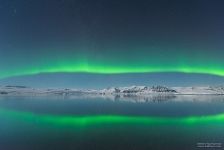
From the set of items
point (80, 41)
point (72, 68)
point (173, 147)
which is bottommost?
point (173, 147)

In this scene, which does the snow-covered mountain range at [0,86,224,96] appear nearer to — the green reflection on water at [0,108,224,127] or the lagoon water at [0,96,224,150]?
the lagoon water at [0,96,224,150]

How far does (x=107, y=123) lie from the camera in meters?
4.61

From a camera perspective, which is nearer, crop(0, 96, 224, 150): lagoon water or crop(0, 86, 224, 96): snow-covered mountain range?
crop(0, 96, 224, 150): lagoon water

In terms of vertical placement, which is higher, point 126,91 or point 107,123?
point 126,91

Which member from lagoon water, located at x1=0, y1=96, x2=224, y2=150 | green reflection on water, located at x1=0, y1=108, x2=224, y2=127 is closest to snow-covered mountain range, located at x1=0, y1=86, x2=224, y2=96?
lagoon water, located at x1=0, y1=96, x2=224, y2=150

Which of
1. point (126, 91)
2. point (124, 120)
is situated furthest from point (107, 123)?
A: point (126, 91)

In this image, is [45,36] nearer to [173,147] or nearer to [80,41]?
[80,41]

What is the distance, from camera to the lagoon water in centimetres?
438

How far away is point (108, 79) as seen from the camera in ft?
15.8

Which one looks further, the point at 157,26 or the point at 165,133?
the point at 157,26

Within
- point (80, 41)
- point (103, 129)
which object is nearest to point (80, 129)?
point (103, 129)

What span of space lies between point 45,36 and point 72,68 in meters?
0.52

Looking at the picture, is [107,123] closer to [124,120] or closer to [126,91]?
[124,120]

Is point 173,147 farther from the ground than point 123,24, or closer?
closer
